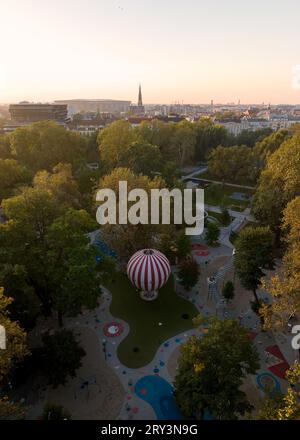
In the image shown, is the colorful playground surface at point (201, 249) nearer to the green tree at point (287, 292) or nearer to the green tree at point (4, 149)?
the green tree at point (287, 292)

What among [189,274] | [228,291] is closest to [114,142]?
[189,274]

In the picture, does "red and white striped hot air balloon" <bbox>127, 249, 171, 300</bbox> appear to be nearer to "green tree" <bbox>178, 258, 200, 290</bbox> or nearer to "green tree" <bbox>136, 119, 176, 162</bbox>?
"green tree" <bbox>178, 258, 200, 290</bbox>

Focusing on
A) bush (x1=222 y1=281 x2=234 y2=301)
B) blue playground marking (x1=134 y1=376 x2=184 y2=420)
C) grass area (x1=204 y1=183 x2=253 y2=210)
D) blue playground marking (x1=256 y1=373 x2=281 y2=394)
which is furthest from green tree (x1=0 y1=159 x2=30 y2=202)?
blue playground marking (x1=256 y1=373 x2=281 y2=394)

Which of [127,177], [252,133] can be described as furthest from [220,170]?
[127,177]

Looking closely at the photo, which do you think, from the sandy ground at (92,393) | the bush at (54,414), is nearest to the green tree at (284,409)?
the sandy ground at (92,393)
